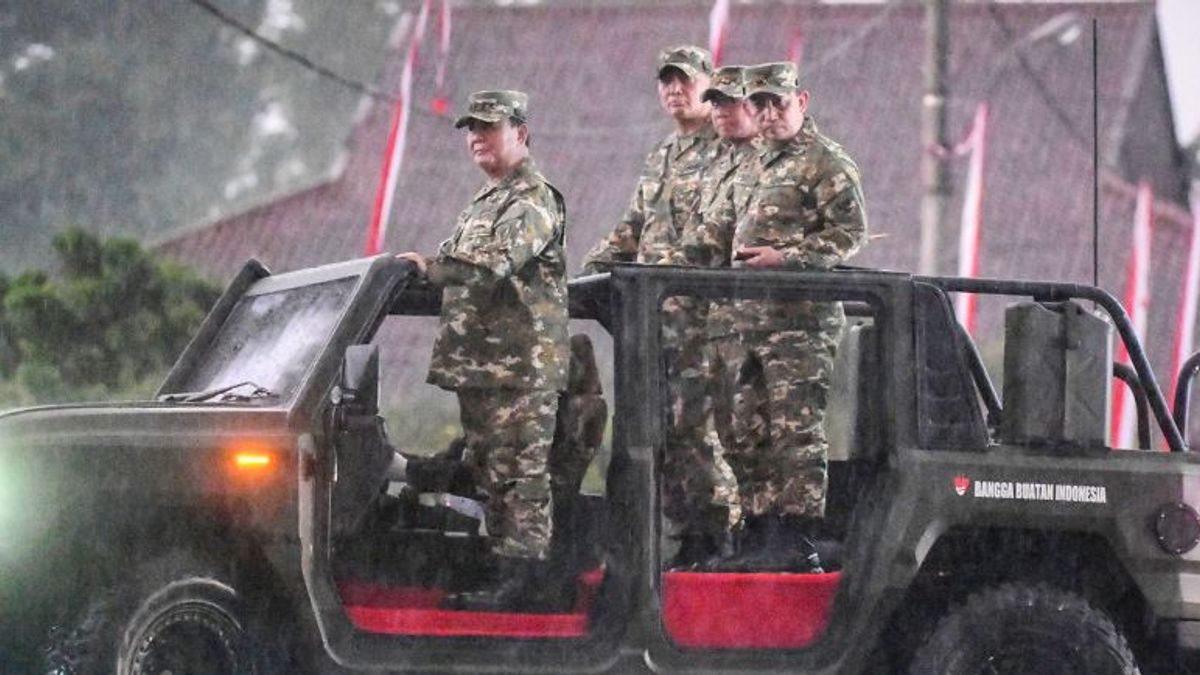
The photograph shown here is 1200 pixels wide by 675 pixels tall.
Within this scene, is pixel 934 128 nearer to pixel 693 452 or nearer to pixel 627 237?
pixel 627 237

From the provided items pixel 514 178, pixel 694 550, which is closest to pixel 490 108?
pixel 514 178

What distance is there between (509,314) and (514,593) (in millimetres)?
848

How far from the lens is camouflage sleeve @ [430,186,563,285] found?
7.41 m

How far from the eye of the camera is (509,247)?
747 centimetres

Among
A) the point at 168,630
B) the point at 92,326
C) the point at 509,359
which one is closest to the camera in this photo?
the point at 168,630

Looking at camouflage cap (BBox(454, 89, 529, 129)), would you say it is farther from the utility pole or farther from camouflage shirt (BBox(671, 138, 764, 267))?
the utility pole

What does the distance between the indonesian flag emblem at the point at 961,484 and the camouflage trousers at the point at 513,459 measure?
1.20 meters

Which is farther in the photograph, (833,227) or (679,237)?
(679,237)

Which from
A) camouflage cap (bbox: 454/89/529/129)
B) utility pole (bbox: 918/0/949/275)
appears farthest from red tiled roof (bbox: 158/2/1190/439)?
camouflage cap (bbox: 454/89/529/129)

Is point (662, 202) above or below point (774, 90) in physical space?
below

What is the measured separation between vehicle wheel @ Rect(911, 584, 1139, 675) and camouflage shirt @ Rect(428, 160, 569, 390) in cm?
139

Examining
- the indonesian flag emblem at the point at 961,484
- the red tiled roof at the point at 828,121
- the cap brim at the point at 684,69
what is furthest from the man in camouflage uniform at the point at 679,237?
the red tiled roof at the point at 828,121

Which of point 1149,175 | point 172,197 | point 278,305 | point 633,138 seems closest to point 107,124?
point 172,197

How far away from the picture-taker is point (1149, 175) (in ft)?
101
